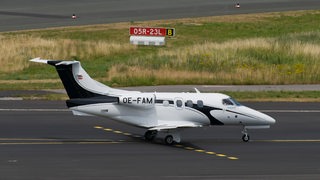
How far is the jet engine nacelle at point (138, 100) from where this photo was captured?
3328 cm

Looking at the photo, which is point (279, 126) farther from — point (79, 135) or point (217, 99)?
point (79, 135)

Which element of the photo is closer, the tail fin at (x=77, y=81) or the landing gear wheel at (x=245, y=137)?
the tail fin at (x=77, y=81)

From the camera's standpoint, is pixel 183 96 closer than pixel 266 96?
Yes

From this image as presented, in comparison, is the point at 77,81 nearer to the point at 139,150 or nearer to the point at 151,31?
the point at 139,150

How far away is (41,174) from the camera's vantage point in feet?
90.0

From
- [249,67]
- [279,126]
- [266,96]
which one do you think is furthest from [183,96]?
[249,67]

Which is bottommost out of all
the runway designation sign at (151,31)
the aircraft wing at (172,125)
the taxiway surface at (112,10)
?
the aircraft wing at (172,125)

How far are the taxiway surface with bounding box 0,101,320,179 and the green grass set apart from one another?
11202 millimetres

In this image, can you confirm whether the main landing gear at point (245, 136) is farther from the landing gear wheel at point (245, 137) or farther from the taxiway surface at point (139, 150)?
the taxiway surface at point (139, 150)

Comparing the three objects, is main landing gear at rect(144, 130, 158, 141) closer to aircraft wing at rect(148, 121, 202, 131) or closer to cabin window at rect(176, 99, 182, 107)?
aircraft wing at rect(148, 121, 202, 131)

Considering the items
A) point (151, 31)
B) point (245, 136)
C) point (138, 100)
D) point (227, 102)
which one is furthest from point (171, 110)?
point (151, 31)

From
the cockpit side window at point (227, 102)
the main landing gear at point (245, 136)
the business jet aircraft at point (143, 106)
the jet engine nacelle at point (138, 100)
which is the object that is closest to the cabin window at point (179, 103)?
the business jet aircraft at point (143, 106)

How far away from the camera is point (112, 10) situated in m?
82.4

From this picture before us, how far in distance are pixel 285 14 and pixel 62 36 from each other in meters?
22.5
